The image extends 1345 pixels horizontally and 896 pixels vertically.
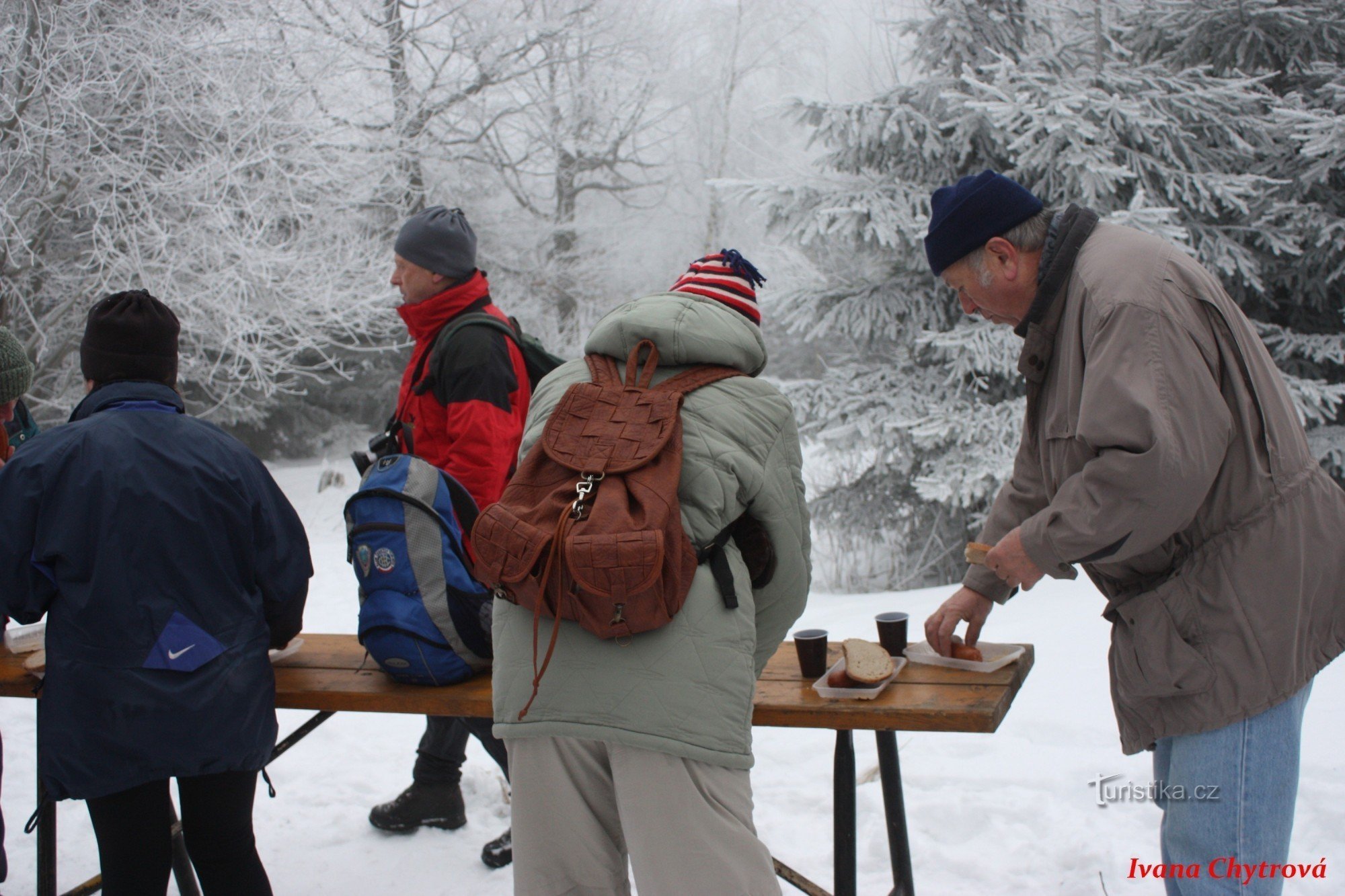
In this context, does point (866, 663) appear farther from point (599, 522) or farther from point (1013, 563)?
point (599, 522)

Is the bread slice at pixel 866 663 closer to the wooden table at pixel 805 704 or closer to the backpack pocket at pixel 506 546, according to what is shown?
the wooden table at pixel 805 704

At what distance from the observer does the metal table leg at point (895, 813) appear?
254cm

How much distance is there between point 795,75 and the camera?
17.8 metres

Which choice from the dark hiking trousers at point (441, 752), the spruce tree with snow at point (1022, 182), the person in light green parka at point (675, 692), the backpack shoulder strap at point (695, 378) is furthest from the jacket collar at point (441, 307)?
the spruce tree with snow at point (1022, 182)

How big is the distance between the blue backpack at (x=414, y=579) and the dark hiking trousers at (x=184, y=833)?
434mm

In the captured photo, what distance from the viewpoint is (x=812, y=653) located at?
235cm

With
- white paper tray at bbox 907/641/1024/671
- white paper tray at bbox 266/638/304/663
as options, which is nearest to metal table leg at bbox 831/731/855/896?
white paper tray at bbox 907/641/1024/671

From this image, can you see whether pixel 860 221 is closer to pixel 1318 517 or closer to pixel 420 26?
pixel 1318 517

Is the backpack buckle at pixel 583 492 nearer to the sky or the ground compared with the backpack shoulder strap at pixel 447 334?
nearer to the ground

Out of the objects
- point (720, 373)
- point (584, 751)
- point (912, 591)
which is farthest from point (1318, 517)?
point (912, 591)

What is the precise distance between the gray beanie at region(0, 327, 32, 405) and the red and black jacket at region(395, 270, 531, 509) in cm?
111

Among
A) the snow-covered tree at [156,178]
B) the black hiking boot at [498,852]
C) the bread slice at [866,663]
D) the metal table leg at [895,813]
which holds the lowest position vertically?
the black hiking boot at [498,852]

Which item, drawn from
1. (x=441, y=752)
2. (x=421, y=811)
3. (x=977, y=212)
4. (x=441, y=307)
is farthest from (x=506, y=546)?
(x=421, y=811)

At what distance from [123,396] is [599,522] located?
4.10 ft
